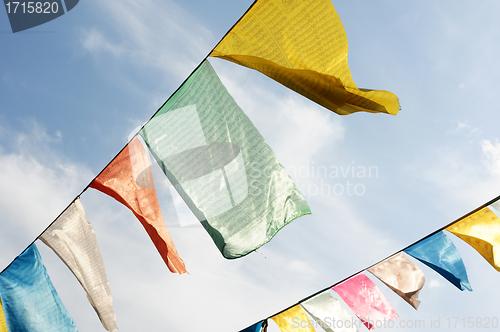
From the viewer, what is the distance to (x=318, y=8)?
82.7 inches

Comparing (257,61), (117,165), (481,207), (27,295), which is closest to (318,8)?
(257,61)

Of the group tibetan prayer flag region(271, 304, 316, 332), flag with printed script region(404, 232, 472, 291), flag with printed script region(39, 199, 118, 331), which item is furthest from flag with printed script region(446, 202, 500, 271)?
flag with printed script region(39, 199, 118, 331)

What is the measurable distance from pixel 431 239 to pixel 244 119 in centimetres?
300

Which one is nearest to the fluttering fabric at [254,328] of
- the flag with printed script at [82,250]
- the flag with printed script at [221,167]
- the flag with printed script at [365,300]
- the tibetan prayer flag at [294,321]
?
the tibetan prayer flag at [294,321]

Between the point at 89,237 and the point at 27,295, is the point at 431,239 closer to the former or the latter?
the point at 89,237

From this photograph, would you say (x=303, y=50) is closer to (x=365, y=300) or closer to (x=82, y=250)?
(x=82, y=250)

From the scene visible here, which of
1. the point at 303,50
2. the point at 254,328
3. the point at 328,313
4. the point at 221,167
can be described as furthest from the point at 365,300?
the point at 303,50

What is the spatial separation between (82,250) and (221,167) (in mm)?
2073

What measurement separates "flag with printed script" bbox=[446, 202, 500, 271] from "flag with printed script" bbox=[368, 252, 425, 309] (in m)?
0.77

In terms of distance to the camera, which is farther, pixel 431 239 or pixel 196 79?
pixel 431 239

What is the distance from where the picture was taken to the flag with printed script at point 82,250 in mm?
3365

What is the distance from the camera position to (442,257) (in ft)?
12.8

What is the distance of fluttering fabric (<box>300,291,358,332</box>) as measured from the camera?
4477 millimetres

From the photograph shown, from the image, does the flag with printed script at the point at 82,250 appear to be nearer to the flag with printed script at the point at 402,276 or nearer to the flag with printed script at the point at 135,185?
the flag with printed script at the point at 135,185
